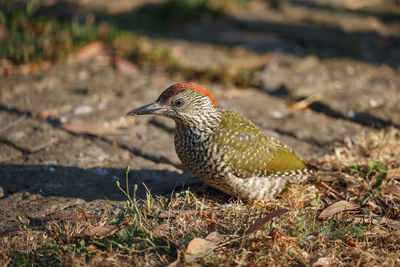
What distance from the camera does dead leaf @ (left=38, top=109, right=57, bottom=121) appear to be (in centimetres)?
507

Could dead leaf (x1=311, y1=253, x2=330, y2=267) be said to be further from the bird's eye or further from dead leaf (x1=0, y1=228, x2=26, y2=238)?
dead leaf (x1=0, y1=228, x2=26, y2=238)

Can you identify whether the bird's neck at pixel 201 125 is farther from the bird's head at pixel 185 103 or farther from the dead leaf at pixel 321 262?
the dead leaf at pixel 321 262

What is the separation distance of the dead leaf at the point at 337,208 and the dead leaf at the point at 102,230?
150 centimetres

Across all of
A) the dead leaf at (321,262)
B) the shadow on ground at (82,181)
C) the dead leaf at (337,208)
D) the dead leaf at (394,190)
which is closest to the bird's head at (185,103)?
the shadow on ground at (82,181)

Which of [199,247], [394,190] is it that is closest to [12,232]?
[199,247]

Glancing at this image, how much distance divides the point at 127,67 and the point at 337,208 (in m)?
3.88

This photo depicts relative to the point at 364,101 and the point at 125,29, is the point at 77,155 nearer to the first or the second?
the point at 364,101

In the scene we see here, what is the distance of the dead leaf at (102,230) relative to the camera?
2.98 m

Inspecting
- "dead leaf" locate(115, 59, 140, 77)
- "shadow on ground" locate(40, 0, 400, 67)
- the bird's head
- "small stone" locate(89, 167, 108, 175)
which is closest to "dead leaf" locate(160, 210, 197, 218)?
the bird's head

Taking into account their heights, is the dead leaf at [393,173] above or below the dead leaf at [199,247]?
above

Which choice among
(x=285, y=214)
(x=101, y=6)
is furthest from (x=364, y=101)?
(x=101, y=6)

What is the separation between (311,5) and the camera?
8891 millimetres

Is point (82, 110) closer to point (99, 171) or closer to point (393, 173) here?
point (99, 171)

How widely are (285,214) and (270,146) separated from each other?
646mm
